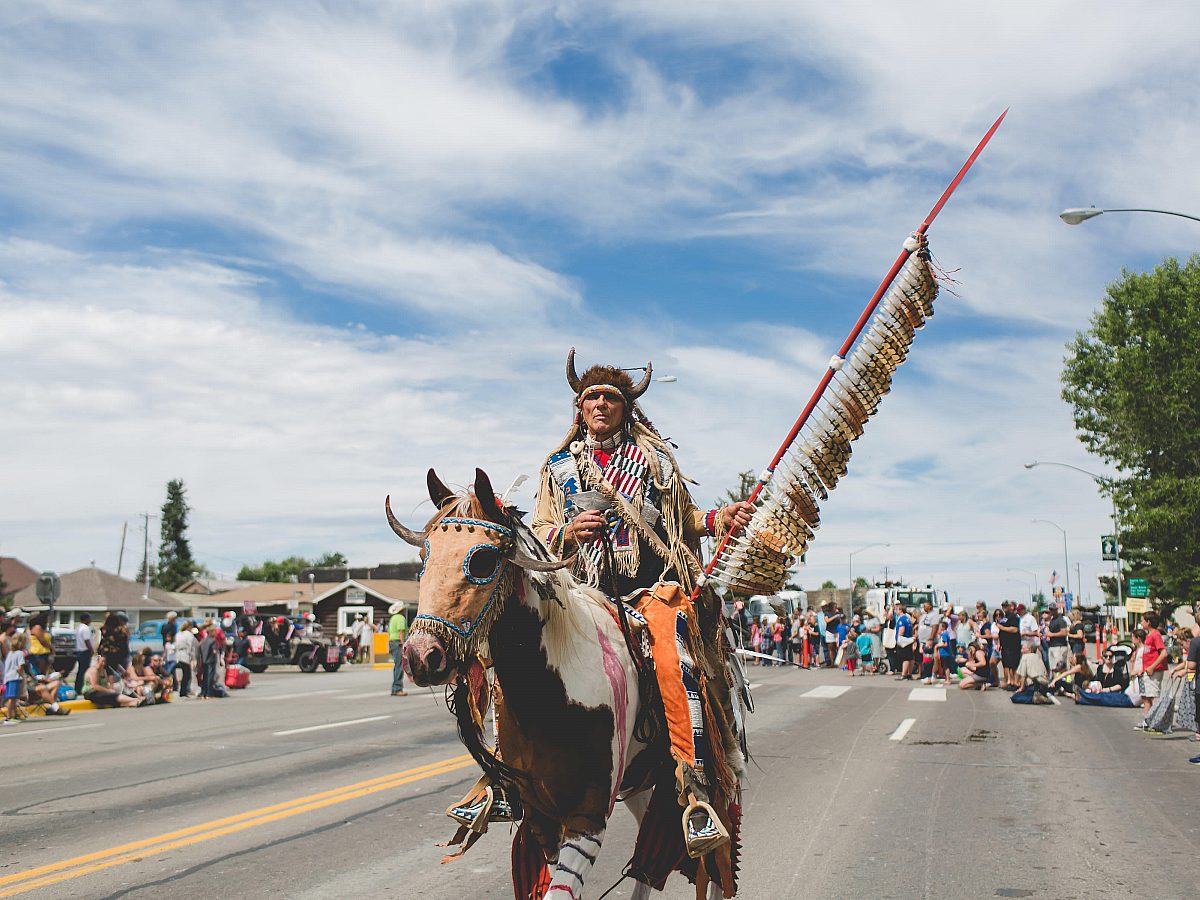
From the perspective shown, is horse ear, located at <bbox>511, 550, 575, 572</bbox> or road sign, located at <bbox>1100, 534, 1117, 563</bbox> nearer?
horse ear, located at <bbox>511, 550, 575, 572</bbox>

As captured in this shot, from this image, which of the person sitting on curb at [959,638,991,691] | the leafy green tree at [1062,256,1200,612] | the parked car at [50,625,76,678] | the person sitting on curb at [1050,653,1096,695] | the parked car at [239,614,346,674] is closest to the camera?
the person sitting on curb at [1050,653,1096,695]

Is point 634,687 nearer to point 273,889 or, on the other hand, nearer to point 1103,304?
point 273,889

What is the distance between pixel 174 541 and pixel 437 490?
133019mm

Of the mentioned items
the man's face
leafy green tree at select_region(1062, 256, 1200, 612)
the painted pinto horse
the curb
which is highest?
leafy green tree at select_region(1062, 256, 1200, 612)

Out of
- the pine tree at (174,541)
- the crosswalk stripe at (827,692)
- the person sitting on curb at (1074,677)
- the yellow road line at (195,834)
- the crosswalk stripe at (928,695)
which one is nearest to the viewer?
the yellow road line at (195,834)

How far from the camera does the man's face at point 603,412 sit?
16.0 ft

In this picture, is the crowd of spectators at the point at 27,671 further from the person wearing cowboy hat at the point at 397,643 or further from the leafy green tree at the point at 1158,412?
the leafy green tree at the point at 1158,412

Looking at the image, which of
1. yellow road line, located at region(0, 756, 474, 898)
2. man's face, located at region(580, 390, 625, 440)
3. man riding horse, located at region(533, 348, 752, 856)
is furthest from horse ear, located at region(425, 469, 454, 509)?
yellow road line, located at region(0, 756, 474, 898)

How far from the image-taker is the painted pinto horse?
337 centimetres

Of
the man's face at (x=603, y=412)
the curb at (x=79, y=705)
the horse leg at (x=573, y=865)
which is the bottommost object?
the curb at (x=79, y=705)

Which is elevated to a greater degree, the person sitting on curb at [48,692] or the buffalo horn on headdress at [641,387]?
the buffalo horn on headdress at [641,387]

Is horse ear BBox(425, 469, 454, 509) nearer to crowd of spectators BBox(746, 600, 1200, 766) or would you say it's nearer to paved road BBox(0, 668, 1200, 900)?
paved road BBox(0, 668, 1200, 900)

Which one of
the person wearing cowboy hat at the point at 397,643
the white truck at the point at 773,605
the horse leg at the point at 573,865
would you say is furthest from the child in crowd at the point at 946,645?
the horse leg at the point at 573,865

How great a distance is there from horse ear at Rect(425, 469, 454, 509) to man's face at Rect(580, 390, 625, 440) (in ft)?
4.13
